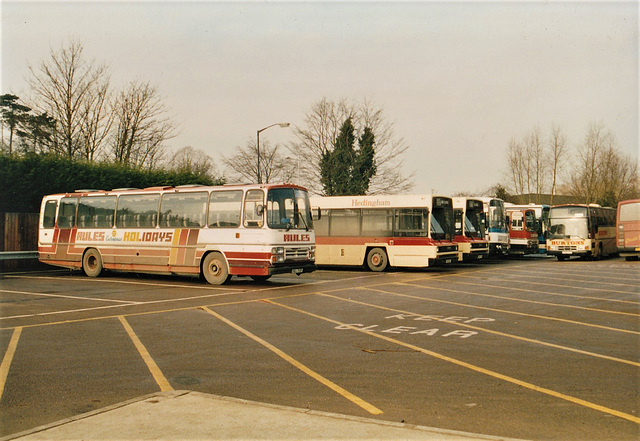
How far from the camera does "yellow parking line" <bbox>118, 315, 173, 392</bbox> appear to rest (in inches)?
264

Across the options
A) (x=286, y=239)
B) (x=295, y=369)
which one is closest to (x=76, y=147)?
(x=286, y=239)

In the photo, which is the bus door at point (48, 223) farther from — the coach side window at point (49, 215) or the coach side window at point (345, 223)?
the coach side window at point (345, 223)

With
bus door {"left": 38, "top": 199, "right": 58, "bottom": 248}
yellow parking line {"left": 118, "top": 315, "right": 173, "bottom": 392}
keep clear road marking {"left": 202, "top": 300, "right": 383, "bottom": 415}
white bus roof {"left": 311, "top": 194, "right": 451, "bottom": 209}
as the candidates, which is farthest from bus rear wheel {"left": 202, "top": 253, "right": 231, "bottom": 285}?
white bus roof {"left": 311, "top": 194, "right": 451, "bottom": 209}

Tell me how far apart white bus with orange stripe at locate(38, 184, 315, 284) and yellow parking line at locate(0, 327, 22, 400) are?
8.45m

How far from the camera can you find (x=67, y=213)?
23.4 metres

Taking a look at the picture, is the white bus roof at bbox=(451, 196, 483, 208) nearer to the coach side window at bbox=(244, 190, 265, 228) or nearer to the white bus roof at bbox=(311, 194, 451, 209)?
the white bus roof at bbox=(311, 194, 451, 209)

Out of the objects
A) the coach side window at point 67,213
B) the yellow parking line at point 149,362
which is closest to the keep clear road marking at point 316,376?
the yellow parking line at point 149,362

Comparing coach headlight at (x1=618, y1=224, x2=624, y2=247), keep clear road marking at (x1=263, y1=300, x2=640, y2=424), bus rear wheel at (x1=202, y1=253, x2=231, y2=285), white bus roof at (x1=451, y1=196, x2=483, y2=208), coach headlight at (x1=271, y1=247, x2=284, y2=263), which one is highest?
white bus roof at (x1=451, y1=196, x2=483, y2=208)

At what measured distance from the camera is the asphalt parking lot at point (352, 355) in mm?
5801

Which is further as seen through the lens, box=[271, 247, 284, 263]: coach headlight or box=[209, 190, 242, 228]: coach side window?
box=[209, 190, 242, 228]: coach side window

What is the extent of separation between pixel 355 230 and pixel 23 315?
51.0ft

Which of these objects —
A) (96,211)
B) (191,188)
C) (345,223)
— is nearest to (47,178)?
(96,211)

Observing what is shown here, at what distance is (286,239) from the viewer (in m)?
18.3

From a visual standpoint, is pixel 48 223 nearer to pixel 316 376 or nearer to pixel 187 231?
pixel 187 231
